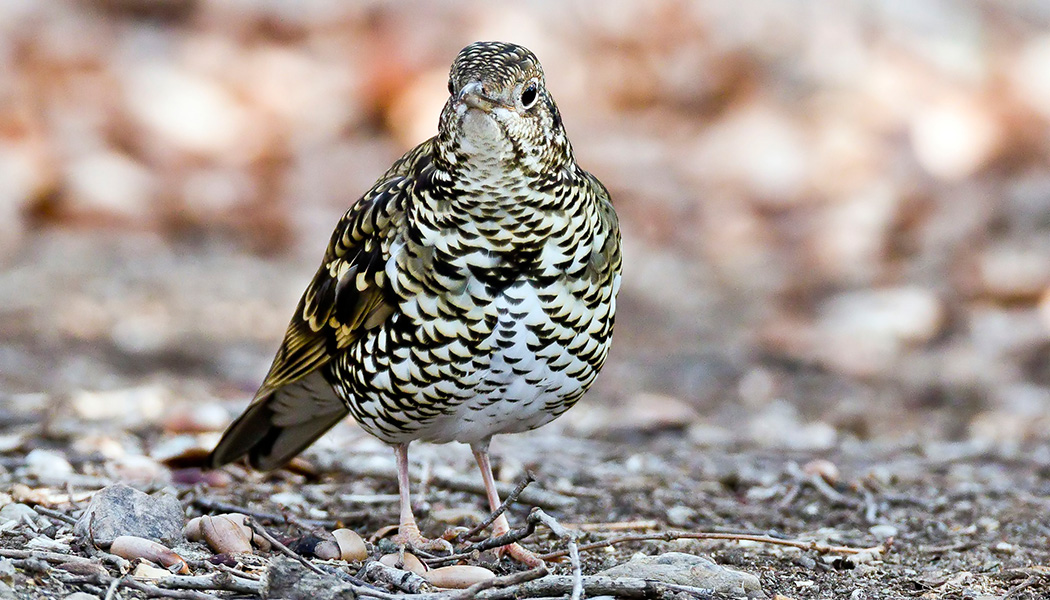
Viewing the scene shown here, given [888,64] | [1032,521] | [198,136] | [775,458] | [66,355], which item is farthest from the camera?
[888,64]

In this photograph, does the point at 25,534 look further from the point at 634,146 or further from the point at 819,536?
the point at 634,146

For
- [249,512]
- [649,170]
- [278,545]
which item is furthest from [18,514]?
[649,170]

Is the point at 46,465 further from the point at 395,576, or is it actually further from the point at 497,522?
the point at 395,576

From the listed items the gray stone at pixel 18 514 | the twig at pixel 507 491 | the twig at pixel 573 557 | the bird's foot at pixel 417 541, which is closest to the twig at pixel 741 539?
the bird's foot at pixel 417 541

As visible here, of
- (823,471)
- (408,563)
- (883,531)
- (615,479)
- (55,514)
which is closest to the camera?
(408,563)

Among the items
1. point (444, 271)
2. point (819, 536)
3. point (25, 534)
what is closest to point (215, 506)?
point (25, 534)

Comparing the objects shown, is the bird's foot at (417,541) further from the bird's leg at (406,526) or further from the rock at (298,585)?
the rock at (298,585)
